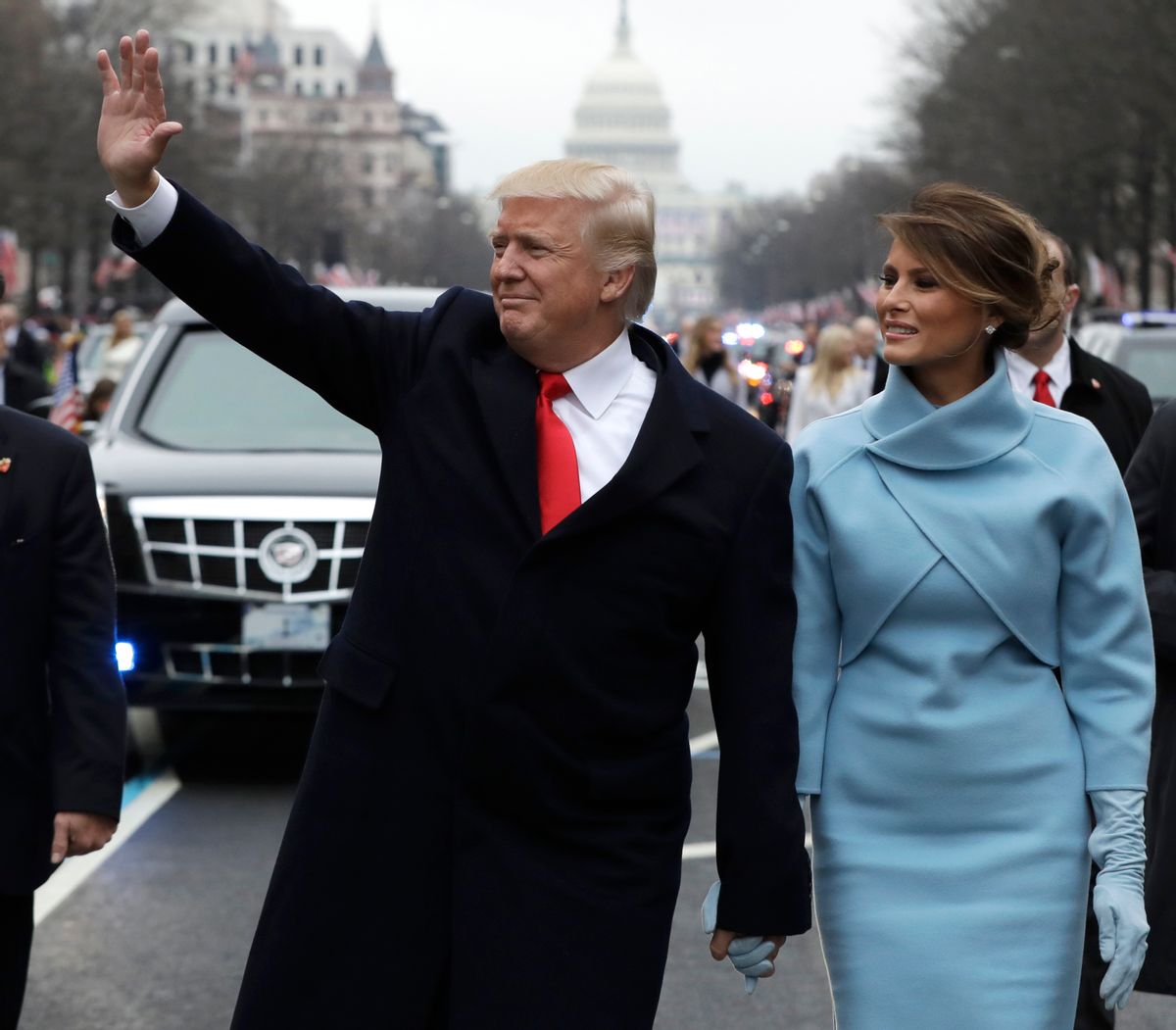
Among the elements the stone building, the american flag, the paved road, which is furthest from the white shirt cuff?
the stone building

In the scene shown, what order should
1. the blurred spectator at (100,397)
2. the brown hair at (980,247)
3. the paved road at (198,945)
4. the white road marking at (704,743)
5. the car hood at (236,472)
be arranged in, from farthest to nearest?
the blurred spectator at (100,397) → the white road marking at (704,743) → the car hood at (236,472) → the paved road at (198,945) → the brown hair at (980,247)

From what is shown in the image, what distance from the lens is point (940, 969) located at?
3684 millimetres

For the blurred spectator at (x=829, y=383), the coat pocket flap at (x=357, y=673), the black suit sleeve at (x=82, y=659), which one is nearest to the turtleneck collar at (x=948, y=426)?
the coat pocket flap at (x=357, y=673)

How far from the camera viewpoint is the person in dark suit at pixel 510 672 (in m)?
3.48

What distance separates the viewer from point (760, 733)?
361 centimetres

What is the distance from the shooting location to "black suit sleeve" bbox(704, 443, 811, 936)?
357 centimetres

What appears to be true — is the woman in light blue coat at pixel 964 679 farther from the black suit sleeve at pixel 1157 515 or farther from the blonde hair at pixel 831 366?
the blonde hair at pixel 831 366

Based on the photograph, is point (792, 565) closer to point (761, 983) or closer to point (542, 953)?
point (542, 953)

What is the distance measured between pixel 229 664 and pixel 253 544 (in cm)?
44

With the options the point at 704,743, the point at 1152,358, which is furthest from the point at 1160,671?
the point at 1152,358

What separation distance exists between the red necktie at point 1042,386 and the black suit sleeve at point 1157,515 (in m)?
1.60

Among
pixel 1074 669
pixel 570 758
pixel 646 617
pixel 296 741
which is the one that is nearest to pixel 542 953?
pixel 570 758

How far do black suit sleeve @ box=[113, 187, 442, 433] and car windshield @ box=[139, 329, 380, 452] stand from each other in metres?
5.55

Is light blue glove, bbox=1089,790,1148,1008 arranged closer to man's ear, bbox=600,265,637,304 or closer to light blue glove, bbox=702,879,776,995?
light blue glove, bbox=702,879,776,995
